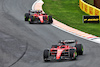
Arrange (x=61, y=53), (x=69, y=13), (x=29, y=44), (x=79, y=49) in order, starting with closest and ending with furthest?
1. (x=61, y=53)
2. (x=79, y=49)
3. (x=29, y=44)
4. (x=69, y=13)

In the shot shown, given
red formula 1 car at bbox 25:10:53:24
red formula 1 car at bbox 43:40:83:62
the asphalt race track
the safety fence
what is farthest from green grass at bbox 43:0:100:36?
red formula 1 car at bbox 43:40:83:62

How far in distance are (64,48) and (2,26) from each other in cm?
1396

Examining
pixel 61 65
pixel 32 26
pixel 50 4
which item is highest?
pixel 50 4

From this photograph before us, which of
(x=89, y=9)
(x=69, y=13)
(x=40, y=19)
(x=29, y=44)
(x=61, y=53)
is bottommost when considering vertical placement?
(x=61, y=53)

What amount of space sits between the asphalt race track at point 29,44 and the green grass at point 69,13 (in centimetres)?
304

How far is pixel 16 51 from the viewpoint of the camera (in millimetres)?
23516

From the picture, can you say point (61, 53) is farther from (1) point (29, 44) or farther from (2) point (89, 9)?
(2) point (89, 9)

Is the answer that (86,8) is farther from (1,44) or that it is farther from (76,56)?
(76,56)

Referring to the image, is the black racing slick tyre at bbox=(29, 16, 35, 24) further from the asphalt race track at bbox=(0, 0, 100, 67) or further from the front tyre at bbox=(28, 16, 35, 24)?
the asphalt race track at bbox=(0, 0, 100, 67)

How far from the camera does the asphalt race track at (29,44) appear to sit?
19797 millimetres

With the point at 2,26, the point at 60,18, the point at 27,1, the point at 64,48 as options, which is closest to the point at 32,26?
the point at 2,26

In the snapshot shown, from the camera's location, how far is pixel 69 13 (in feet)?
133

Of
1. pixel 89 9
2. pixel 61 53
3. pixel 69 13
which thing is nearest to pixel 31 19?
pixel 69 13

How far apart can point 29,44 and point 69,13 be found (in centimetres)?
1624
